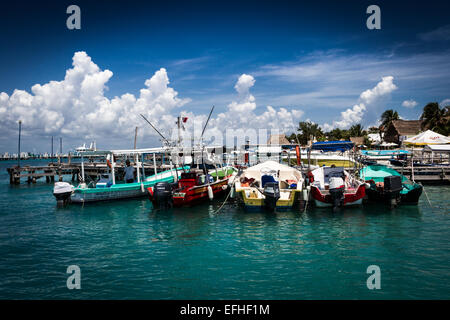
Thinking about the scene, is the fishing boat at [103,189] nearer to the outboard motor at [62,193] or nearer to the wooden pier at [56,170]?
the outboard motor at [62,193]

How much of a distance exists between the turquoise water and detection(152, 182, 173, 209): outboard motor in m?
0.93

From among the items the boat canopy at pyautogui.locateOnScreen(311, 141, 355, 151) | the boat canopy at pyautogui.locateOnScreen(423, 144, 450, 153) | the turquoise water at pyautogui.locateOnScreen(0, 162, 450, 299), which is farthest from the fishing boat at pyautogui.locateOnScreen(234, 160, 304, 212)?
the boat canopy at pyautogui.locateOnScreen(423, 144, 450, 153)

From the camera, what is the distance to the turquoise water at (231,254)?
875 cm

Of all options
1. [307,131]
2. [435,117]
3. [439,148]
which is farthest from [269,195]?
[307,131]

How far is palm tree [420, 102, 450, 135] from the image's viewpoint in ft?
162

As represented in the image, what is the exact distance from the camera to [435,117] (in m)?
50.0

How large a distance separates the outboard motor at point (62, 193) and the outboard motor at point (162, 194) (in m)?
7.79

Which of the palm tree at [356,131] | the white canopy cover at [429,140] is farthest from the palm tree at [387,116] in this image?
the white canopy cover at [429,140]

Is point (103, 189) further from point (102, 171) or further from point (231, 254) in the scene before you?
point (102, 171)

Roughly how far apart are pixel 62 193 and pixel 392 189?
22.4 m

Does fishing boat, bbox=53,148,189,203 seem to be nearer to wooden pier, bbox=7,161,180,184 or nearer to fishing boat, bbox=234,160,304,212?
fishing boat, bbox=234,160,304,212
